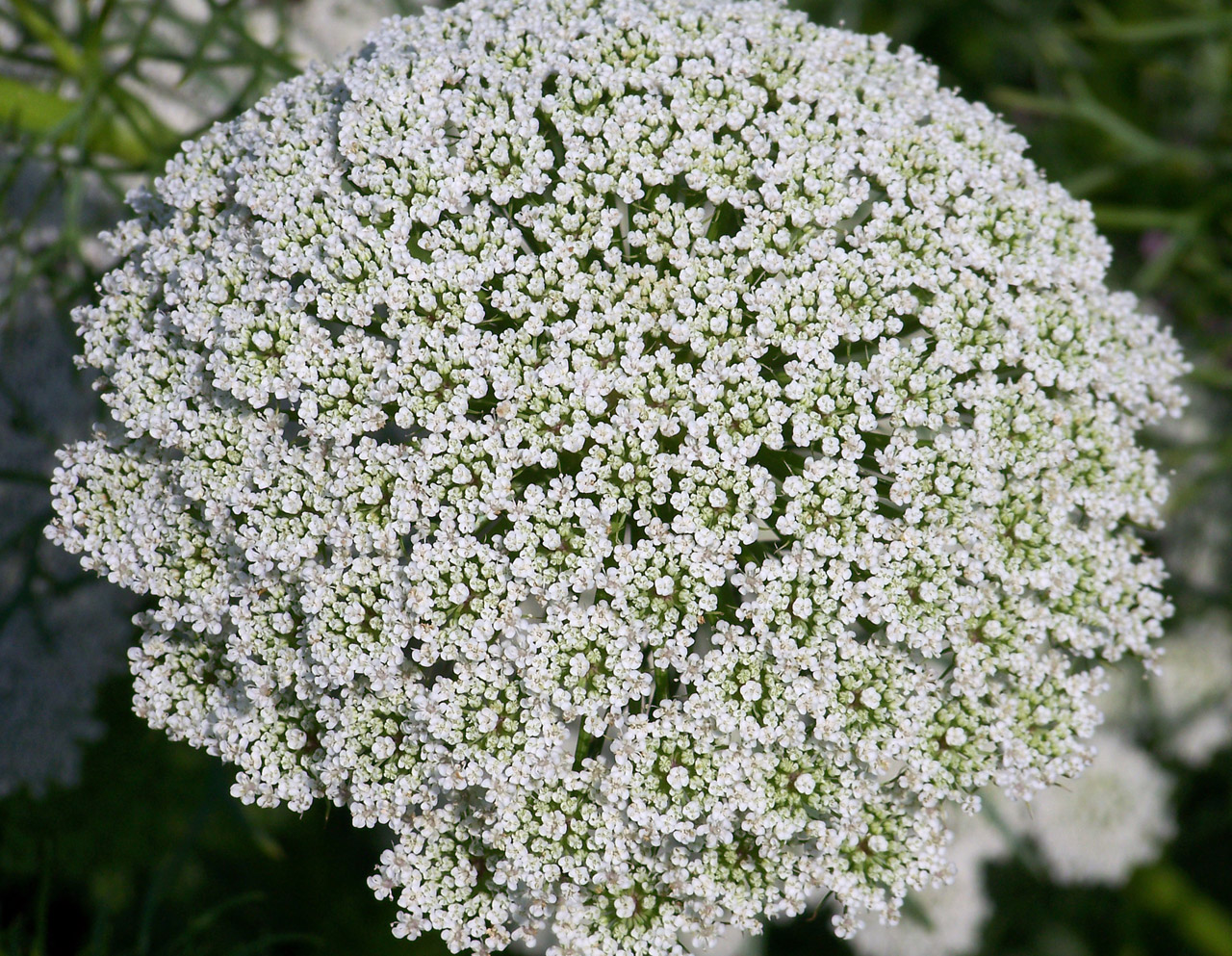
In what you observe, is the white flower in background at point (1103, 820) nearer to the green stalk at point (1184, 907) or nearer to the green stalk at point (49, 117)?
the green stalk at point (1184, 907)

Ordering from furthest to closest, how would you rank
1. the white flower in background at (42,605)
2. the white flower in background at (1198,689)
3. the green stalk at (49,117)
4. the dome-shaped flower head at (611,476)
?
the white flower in background at (1198,689) → the white flower in background at (42,605) → the green stalk at (49,117) → the dome-shaped flower head at (611,476)

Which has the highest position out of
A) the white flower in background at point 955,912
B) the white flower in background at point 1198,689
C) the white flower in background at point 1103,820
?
the white flower in background at point 1198,689

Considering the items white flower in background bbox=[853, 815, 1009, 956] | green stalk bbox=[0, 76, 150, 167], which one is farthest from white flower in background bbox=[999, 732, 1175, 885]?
green stalk bbox=[0, 76, 150, 167]

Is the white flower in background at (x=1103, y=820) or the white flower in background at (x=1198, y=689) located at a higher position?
the white flower in background at (x=1198, y=689)

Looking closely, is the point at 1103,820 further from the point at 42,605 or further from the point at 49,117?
the point at 49,117

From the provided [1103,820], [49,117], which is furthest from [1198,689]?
[49,117]

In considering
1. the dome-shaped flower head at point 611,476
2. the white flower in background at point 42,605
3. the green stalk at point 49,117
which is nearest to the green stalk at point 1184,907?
the dome-shaped flower head at point 611,476

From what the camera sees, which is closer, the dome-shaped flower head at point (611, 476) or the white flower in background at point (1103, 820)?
the dome-shaped flower head at point (611, 476)

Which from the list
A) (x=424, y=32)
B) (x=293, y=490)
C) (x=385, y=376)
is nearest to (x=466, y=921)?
(x=293, y=490)
